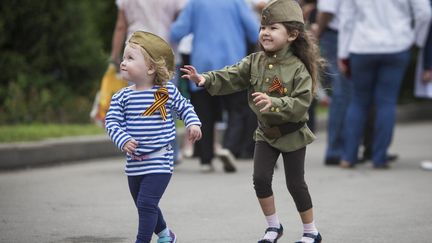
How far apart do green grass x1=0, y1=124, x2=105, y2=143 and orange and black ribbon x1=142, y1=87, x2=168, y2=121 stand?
209 inches

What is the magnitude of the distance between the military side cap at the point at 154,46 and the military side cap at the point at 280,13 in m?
0.66

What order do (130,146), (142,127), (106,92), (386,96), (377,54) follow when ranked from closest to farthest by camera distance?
(130,146) < (142,127) < (377,54) < (386,96) < (106,92)

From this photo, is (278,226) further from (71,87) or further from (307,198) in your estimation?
(71,87)

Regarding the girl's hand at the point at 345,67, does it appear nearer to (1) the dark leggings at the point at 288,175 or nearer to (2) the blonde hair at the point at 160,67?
(1) the dark leggings at the point at 288,175

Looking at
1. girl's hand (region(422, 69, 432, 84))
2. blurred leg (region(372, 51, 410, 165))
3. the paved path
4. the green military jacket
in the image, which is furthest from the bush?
the green military jacket

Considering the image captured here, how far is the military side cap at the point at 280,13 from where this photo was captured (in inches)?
239

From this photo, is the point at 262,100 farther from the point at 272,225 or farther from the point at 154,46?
the point at 272,225

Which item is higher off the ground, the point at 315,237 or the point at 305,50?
the point at 305,50

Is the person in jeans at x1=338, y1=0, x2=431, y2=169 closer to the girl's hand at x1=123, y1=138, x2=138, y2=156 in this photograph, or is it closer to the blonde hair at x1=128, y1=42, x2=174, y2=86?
the blonde hair at x1=128, y1=42, x2=174, y2=86

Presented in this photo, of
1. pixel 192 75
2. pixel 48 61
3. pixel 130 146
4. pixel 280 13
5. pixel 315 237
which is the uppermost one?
pixel 280 13

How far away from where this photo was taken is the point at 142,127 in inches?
222

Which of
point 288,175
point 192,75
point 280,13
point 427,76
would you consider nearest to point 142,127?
point 192,75

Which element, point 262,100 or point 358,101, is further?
point 358,101

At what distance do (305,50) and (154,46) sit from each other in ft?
3.09
